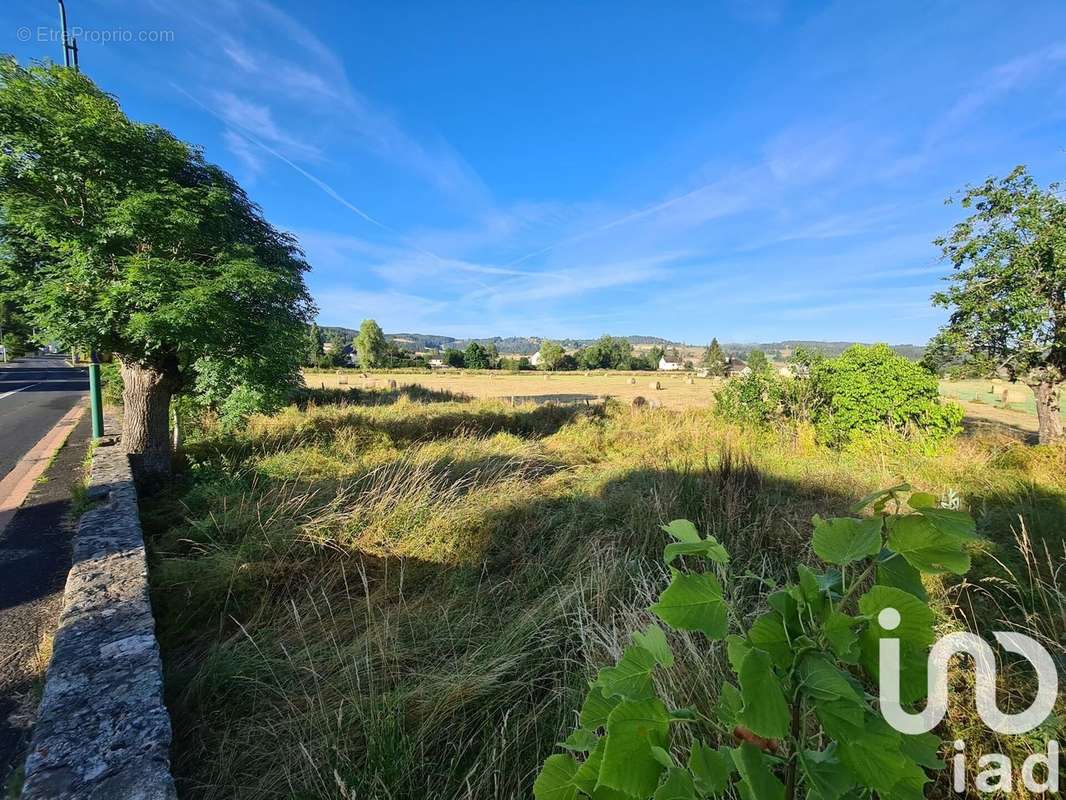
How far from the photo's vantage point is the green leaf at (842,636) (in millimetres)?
588

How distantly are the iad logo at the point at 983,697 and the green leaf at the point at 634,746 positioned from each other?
30cm

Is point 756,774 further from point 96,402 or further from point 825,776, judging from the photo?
point 96,402

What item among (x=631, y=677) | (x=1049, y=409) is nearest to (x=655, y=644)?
(x=631, y=677)

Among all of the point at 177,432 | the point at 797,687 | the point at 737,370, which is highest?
the point at 737,370

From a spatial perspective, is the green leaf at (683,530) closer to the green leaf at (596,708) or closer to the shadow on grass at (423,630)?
the shadow on grass at (423,630)

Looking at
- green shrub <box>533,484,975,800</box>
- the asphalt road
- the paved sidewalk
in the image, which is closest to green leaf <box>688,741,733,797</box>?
green shrub <box>533,484,975,800</box>

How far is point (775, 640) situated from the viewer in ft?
2.07

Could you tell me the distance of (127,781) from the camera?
64.8 inches

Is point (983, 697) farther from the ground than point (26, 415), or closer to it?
farther from the ground

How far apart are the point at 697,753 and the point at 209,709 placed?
305cm

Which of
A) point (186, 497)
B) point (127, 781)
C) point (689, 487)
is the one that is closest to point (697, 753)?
point (127, 781)

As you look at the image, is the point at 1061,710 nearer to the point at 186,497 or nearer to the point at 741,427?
the point at 186,497

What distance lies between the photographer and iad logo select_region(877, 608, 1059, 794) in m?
0.61

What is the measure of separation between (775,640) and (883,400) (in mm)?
10288
